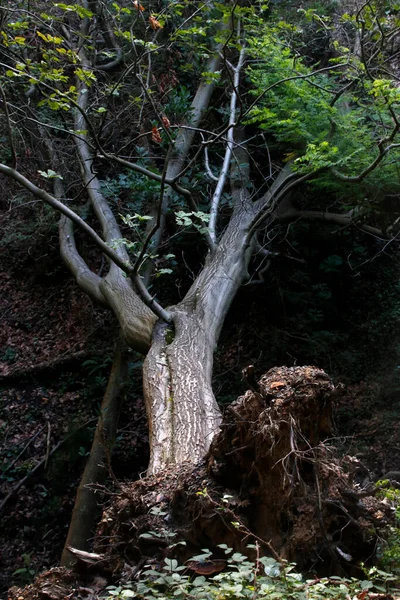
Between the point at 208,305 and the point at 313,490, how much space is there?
349cm

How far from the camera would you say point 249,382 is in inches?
105

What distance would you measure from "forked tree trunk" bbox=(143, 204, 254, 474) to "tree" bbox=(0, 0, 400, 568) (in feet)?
0.05

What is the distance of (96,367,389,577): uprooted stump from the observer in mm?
2578

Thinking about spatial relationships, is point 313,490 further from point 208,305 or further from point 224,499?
point 208,305

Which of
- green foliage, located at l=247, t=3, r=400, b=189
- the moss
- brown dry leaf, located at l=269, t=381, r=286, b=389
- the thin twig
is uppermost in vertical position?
green foliage, located at l=247, t=3, r=400, b=189

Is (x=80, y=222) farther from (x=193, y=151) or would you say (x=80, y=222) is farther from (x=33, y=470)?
(x=193, y=151)

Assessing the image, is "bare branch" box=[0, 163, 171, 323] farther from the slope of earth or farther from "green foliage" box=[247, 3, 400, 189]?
the slope of earth

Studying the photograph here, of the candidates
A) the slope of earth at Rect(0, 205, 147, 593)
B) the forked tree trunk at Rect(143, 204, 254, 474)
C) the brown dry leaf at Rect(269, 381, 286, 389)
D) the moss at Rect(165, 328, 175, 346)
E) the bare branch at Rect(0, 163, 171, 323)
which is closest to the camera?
the brown dry leaf at Rect(269, 381, 286, 389)

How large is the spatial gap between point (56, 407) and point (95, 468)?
7.92ft

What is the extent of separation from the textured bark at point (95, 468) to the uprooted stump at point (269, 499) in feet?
9.45

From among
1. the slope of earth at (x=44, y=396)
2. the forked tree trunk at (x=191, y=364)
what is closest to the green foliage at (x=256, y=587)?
the forked tree trunk at (x=191, y=364)

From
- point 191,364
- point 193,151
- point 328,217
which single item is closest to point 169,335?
point 191,364

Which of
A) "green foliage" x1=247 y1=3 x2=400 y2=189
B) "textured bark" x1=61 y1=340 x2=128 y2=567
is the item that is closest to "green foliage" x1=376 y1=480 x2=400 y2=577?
"textured bark" x1=61 y1=340 x2=128 y2=567

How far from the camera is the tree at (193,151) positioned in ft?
16.1
